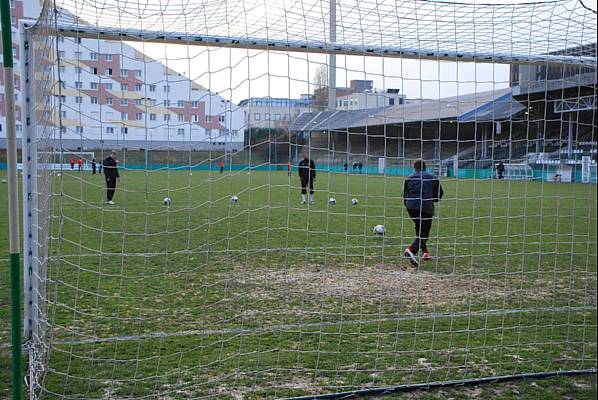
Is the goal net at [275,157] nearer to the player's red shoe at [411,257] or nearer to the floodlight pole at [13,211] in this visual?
the player's red shoe at [411,257]

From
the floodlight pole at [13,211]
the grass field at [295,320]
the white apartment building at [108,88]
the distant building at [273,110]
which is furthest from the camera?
the distant building at [273,110]

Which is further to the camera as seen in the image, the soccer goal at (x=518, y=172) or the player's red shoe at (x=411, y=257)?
the player's red shoe at (x=411, y=257)

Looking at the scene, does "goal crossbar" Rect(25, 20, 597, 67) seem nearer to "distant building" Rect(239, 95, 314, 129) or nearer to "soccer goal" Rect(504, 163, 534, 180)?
"distant building" Rect(239, 95, 314, 129)

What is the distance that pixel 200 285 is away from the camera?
6.96 meters

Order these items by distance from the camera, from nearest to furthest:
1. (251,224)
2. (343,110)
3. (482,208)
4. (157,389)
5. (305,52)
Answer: (157,389) < (305,52) < (343,110) < (251,224) < (482,208)

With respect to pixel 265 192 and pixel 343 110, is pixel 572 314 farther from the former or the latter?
pixel 265 192

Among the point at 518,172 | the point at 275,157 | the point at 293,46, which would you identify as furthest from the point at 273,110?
the point at 518,172

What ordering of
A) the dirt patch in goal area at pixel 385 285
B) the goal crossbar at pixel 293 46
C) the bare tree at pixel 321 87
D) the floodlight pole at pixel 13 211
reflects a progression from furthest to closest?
the dirt patch in goal area at pixel 385 285 → the bare tree at pixel 321 87 → the goal crossbar at pixel 293 46 → the floodlight pole at pixel 13 211

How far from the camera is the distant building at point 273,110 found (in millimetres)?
5055

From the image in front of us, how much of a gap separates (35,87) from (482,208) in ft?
47.7

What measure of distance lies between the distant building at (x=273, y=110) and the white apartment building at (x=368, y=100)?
338 millimetres

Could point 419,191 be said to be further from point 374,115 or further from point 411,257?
point 374,115

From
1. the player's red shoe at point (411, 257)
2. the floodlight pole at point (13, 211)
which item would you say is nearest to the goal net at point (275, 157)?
the player's red shoe at point (411, 257)

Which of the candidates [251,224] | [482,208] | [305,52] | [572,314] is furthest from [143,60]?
[482,208]
